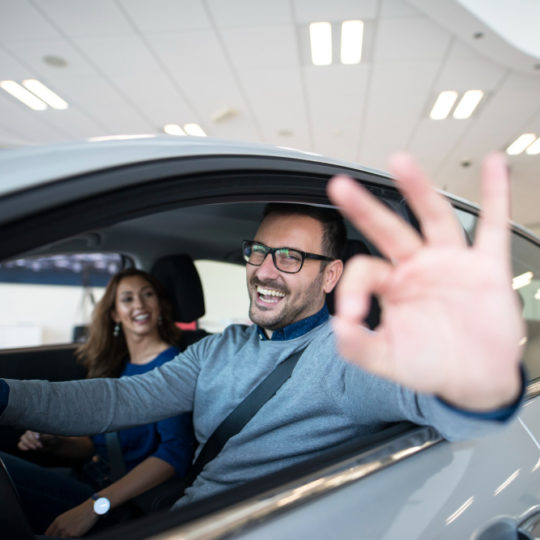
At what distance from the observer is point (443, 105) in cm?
521

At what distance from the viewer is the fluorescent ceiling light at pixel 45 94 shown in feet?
16.5

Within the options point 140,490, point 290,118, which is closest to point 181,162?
point 140,490

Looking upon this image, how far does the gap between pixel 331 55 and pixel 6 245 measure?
4314mm

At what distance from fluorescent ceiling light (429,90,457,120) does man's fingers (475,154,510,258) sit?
5053 mm

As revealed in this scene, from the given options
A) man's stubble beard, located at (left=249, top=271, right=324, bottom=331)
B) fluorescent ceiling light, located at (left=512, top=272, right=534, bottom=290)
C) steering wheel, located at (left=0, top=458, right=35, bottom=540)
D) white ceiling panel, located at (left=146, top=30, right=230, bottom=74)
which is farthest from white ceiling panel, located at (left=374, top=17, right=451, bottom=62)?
steering wheel, located at (left=0, top=458, right=35, bottom=540)

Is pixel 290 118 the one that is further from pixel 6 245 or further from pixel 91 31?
pixel 6 245

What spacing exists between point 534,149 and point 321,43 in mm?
4507

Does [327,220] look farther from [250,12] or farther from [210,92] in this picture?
[210,92]

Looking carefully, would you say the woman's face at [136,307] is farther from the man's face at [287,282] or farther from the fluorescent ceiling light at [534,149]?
the fluorescent ceiling light at [534,149]

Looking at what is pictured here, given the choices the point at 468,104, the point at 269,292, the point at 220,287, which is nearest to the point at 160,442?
the point at 269,292

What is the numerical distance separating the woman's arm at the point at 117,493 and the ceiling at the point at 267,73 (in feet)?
11.5

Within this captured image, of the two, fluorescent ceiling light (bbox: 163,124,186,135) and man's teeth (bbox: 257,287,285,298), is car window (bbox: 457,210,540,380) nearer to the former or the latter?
man's teeth (bbox: 257,287,285,298)

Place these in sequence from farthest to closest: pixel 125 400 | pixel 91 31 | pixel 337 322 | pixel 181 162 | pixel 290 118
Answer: pixel 290 118
pixel 91 31
pixel 125 400
pixel 181 162
pixel 337 322

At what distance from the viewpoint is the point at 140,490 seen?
140cm
